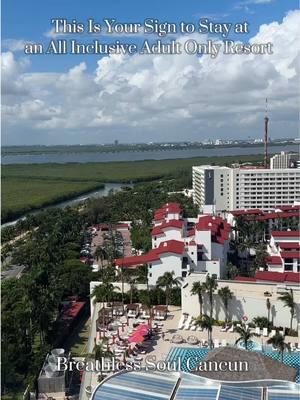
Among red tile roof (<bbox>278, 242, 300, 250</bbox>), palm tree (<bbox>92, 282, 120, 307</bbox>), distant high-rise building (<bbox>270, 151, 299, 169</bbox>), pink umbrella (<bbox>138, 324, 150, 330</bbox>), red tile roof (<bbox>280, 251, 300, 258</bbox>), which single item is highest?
distant high-rise building (<bbox>270, 151, 299, 169</bbox>)

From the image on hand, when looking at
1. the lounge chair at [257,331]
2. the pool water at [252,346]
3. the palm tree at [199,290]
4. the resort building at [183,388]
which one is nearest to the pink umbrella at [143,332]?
the palm tree at [199,290]

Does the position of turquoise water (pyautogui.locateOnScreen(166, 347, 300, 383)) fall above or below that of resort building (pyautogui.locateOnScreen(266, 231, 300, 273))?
below

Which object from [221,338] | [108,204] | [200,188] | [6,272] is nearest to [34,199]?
[108,204]

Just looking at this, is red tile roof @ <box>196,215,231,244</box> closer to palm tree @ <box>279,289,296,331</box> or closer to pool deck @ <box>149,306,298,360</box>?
pool deck @ <box>149,306,298,360</box>

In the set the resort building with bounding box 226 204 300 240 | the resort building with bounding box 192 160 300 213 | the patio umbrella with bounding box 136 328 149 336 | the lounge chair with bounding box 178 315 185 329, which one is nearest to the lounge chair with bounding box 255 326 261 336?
the lounge chair with bounding box 178 315 185 329

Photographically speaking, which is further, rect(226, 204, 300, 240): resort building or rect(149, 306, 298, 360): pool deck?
rect(226, 204, 300, 240): resort building

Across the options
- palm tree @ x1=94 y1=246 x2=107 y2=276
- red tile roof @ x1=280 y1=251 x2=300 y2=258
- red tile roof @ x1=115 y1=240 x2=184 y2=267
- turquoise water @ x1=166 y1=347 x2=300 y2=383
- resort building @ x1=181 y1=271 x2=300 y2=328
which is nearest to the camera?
turquoise water @ x1=166 y1=347 x2=300 y2=383

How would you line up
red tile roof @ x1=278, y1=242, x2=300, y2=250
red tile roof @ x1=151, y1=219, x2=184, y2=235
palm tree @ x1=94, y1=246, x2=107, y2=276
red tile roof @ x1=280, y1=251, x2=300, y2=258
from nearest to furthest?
red tile roof @ x1=280, y1=251, x2=300, y2=258 → red tile roof @ x1=278, y1=242, x2=300, y2=250 → red tile roof @ x1=151, y1=219, x2=184, y2=235 → palm tree @ x1=94, y1=246, x2=107, y2=276
